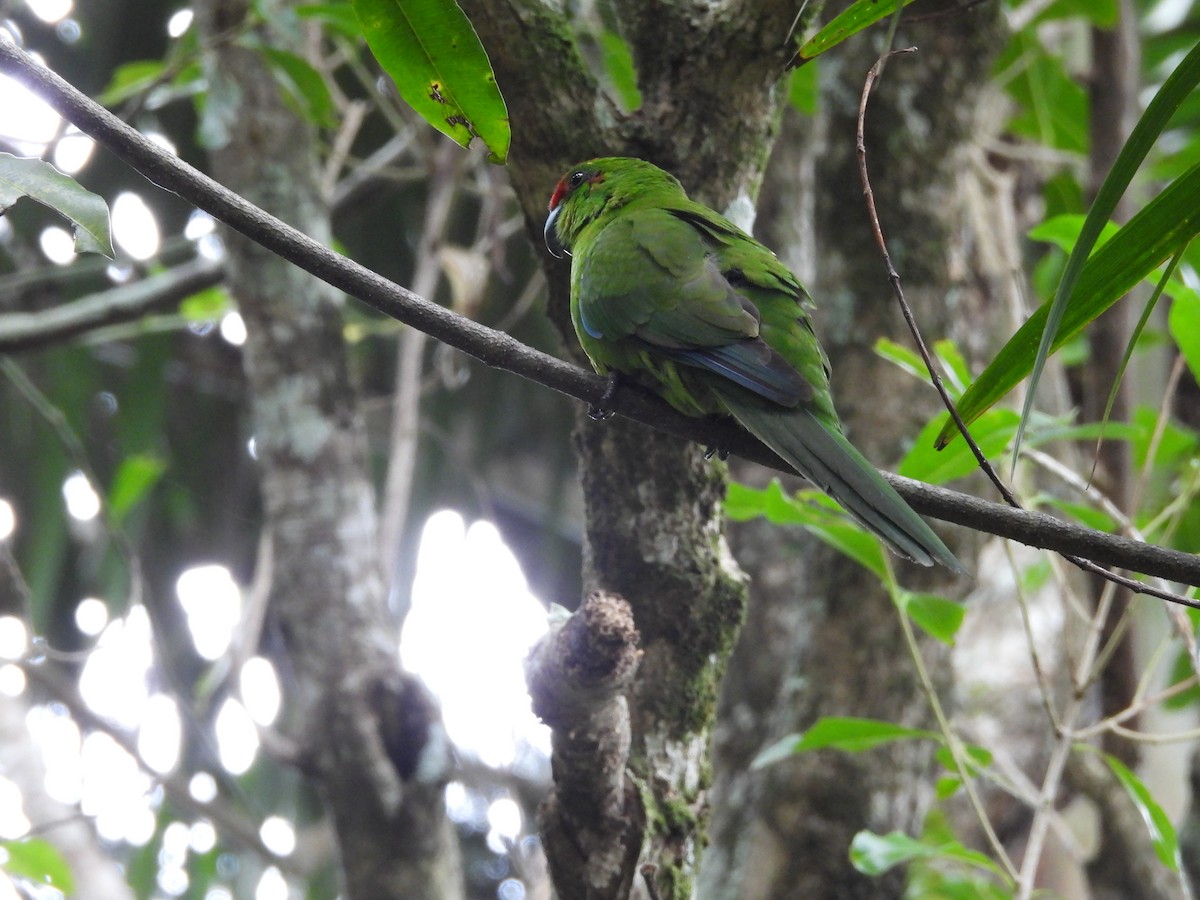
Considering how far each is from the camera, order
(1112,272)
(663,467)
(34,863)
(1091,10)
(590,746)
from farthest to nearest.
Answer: (1091,10), (34,863), (663,467), (590,746), (1112,272)

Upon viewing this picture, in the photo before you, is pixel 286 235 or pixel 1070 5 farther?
pixel 1070 5

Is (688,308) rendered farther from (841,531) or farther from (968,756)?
(968,756)

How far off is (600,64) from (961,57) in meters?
1.46

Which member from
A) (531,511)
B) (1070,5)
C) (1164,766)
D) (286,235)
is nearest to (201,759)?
(531,511)

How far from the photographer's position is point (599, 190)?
2.51 metres

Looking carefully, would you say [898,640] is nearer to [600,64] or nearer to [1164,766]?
[1164,766]

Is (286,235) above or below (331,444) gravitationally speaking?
below

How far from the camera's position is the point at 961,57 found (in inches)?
144

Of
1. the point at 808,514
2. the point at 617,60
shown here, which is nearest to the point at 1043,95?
the point at 617,60

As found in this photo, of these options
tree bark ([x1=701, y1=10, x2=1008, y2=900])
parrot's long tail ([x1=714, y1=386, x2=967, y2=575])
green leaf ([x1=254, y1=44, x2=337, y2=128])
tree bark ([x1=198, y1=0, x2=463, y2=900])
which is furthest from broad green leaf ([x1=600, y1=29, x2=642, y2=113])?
parrot's long tail ([x1=714, y1=386, x2=967, y2=575])

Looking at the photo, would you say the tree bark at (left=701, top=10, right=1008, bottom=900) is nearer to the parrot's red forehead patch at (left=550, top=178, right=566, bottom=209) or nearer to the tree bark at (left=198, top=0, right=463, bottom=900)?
the tree bark at (left=198, top=0, right=463, bottom=900)

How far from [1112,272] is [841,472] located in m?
0.53

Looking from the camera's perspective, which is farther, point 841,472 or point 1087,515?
point 1087,515

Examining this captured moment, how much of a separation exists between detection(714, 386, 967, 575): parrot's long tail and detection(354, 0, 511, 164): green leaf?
2.23 feet
